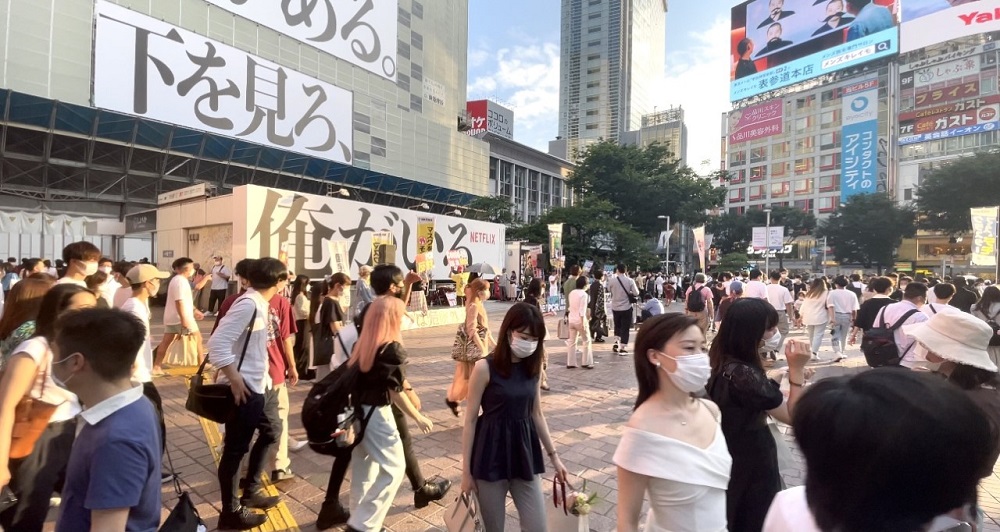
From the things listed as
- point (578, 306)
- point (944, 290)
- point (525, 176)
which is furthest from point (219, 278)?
point (525, 176)

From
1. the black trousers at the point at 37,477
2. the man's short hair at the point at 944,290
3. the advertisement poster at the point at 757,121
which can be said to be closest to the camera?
the black trousers at the point at 37,477

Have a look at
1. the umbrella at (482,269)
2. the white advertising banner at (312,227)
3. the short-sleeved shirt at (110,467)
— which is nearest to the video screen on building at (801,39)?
the umbrella at (482,269)

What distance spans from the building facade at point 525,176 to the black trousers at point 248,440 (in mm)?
42822

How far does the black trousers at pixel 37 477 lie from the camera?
2361 mm

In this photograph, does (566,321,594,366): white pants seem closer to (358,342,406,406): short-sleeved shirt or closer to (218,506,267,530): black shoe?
(358,342,406,406): short-sleeved shirt

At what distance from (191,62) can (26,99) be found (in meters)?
6.35

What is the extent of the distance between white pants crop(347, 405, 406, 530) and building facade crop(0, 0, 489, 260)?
23188mm

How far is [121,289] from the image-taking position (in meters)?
5.70

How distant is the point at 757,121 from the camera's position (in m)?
66.2

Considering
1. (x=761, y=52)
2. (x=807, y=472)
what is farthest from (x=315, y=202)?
(x=761, y=52)

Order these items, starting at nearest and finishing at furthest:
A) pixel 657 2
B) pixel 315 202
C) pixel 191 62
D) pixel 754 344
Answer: pixel 754 344 < pixel 315 202 < pixel 191 62 < pixel 657 2

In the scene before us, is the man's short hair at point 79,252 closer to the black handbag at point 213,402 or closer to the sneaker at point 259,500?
the black handbag at point 213,402

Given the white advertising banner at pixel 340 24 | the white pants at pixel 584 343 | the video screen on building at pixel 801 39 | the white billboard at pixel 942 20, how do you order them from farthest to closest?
the video screen on building at pixel 801 39 < the white billboard at pixel 942 20 < the white advertising banner at pixel 340 24 < the white pants at pixel 584 343

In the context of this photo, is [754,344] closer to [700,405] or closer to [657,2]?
[700,405]
